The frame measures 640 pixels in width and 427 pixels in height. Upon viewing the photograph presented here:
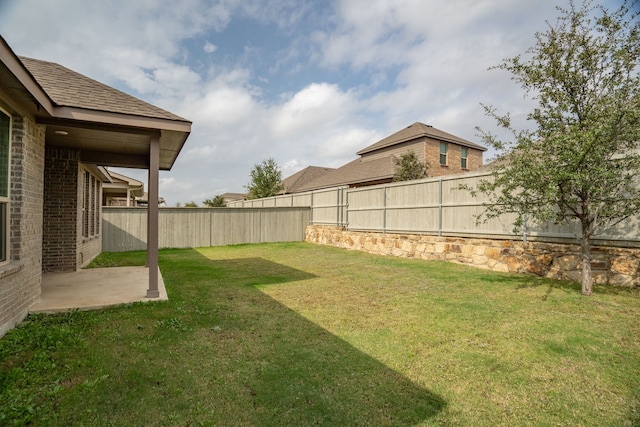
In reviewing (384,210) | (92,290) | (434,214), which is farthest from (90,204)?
(434,214)

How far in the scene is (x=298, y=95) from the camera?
61.8 feet

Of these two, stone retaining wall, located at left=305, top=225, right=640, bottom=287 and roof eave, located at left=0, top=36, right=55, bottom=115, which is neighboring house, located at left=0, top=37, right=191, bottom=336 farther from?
stone retaining wall, located at left=305, top=225, right=640, bottom=287

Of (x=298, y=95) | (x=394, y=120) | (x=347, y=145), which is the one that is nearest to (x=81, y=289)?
(x=298, y=95)

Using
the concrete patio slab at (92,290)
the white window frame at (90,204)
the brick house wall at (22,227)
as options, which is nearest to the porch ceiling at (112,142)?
the brick house wall at (22,227)

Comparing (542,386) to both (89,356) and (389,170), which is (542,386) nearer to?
(89,356)

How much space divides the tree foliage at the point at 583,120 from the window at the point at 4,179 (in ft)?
23.2

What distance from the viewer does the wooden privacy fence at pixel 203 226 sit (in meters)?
14.2

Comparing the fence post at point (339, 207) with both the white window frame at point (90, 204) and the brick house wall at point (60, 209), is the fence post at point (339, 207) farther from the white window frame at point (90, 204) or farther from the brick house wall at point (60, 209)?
the brick house wall at point (60, 209)

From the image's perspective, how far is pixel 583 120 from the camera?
17.4 ft

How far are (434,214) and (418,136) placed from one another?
1183cm

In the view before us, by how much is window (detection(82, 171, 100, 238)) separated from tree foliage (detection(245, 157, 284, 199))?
→ 17.0 meters

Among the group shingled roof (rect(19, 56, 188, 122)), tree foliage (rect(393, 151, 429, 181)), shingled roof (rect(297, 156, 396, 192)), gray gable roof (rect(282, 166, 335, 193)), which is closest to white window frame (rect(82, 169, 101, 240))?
shingled roof (rect(19, 56, 188, 122))

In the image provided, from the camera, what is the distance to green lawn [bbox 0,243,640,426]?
2.38 m

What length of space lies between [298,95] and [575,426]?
61.5ft
